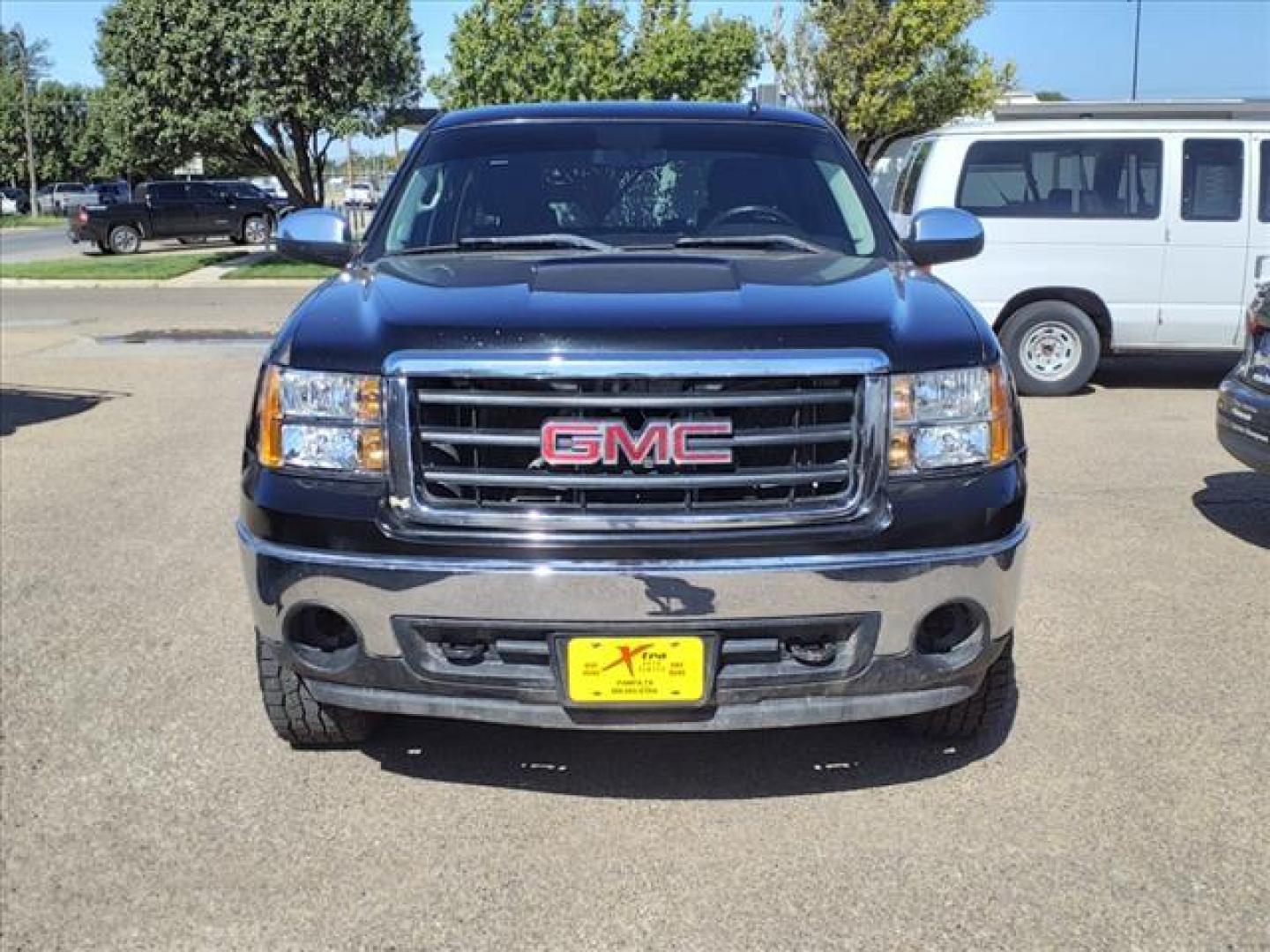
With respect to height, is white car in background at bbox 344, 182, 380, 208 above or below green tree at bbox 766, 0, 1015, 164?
below

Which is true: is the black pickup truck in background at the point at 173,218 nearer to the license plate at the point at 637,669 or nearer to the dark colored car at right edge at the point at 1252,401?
the dark colored car at right edge at the point at 1252,401

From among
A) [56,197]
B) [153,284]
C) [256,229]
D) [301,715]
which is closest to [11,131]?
[56,197]

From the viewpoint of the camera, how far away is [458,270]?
361cm

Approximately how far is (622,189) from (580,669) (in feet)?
6.55

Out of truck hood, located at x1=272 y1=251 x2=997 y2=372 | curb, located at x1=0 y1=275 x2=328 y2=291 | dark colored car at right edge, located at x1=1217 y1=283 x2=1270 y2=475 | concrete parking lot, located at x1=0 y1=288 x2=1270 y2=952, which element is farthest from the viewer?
curb, located at x1=0 y1=275 x2=328 y2=291

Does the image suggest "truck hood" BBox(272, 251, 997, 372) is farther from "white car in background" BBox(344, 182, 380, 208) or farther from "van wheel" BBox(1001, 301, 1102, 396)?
"van wheel" BBox(1001, 301, 1102, 396)

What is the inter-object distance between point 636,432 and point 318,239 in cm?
207

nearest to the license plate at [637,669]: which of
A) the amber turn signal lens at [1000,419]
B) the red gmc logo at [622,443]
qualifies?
the red gmc logo at [622,443]

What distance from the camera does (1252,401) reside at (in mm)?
5703

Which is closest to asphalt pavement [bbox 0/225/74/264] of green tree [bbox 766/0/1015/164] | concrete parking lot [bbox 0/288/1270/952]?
green tree [bbox 766/0/1015/164]

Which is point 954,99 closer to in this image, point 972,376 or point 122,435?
point 122,435

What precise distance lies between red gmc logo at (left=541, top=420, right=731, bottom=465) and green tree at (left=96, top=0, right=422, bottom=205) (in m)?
21.8

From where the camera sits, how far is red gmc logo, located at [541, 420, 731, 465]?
293cm

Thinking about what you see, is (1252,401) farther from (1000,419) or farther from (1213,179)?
(1213,179)
